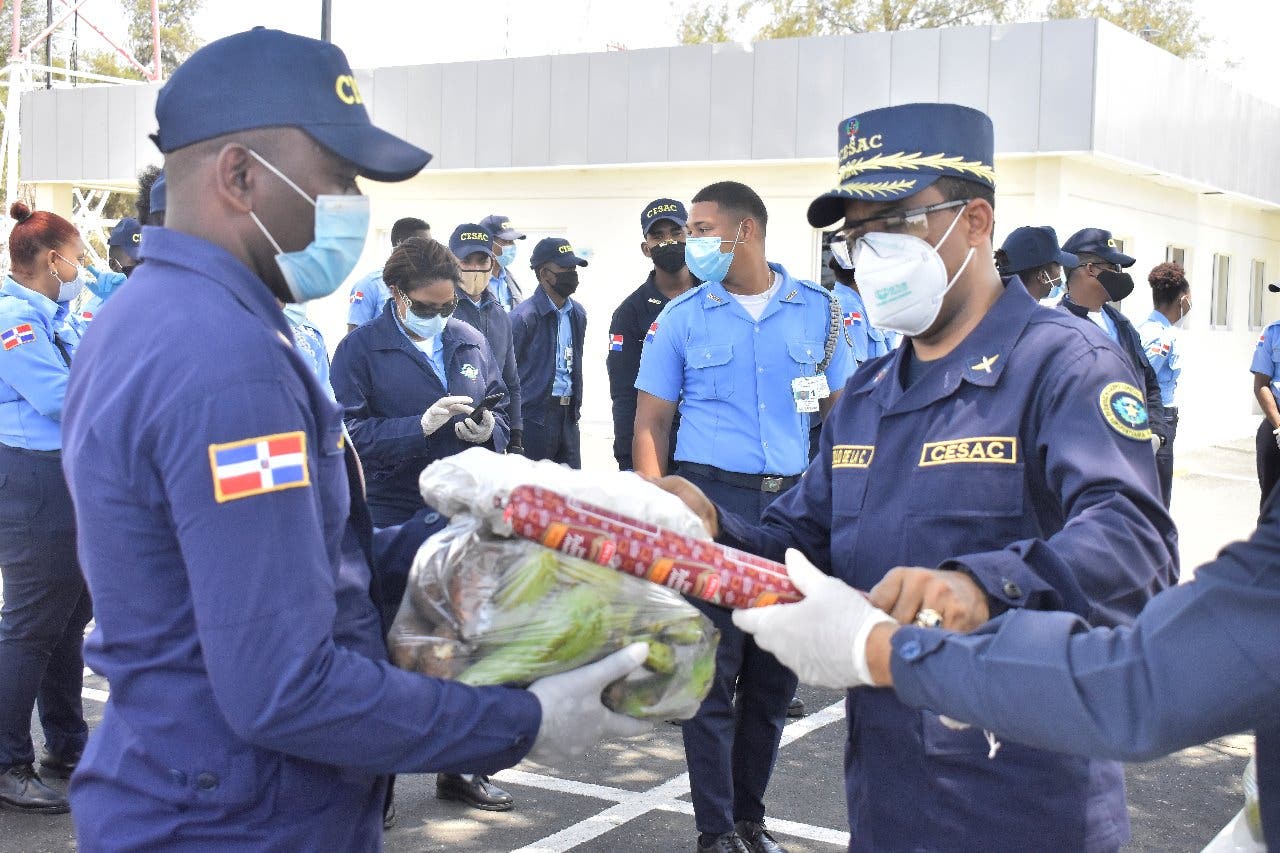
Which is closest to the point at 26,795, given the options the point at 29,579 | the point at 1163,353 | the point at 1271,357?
the point at 29,579

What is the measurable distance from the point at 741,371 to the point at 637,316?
221 cm

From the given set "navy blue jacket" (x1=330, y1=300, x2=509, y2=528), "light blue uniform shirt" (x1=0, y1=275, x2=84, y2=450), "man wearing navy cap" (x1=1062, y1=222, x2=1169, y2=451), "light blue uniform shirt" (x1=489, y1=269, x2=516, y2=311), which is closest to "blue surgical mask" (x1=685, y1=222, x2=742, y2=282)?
"navy blue jacket" (x1=330, y1=300, x2=509, y2=528)

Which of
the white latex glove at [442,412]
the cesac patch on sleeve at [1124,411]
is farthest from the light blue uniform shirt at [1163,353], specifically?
the cesac patch on sleeve at [1124,411]

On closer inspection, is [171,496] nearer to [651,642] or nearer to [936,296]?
[651,642]

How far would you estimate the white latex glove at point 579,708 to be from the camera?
6.71 ft

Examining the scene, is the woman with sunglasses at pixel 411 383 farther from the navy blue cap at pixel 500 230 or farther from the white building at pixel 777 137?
the white building at pixel 777 137

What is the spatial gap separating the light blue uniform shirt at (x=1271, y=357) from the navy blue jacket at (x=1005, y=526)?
865 centimetres

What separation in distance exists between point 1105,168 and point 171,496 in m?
17.5

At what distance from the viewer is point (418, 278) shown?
573 centimetres

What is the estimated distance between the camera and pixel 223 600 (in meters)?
1.78

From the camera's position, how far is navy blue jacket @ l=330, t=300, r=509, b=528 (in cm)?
536

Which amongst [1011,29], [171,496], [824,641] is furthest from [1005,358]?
[1011,29]

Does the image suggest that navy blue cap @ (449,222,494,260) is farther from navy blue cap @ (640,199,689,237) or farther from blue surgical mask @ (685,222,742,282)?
blue surgical mask @ (685,222,742,282)

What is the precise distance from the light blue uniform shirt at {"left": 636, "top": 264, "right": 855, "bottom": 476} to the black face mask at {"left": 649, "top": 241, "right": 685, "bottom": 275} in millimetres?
2065
